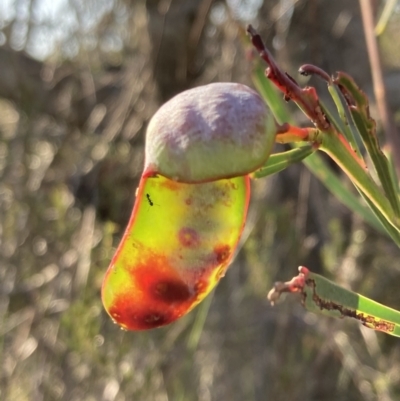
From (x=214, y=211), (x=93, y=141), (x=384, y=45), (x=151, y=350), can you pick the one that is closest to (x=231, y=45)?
(x=93, y=141)

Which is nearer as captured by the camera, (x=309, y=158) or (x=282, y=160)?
(x=282, y=160)

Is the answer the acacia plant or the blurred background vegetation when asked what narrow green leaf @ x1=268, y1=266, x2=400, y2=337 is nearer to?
the acacia plant

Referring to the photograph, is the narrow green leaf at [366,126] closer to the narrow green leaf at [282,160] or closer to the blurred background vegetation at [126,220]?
the narrow green leaf at [282,160]

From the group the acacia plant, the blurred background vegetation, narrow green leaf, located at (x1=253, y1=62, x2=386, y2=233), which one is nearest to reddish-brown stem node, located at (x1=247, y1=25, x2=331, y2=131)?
the acacia plant

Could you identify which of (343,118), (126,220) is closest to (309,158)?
(343,118)

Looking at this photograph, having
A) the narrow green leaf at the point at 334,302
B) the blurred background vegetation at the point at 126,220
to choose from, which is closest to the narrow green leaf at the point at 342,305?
the narrow green leaf at the point at 334,302

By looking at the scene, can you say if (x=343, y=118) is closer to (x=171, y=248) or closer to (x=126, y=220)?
(x=171, y=248)
